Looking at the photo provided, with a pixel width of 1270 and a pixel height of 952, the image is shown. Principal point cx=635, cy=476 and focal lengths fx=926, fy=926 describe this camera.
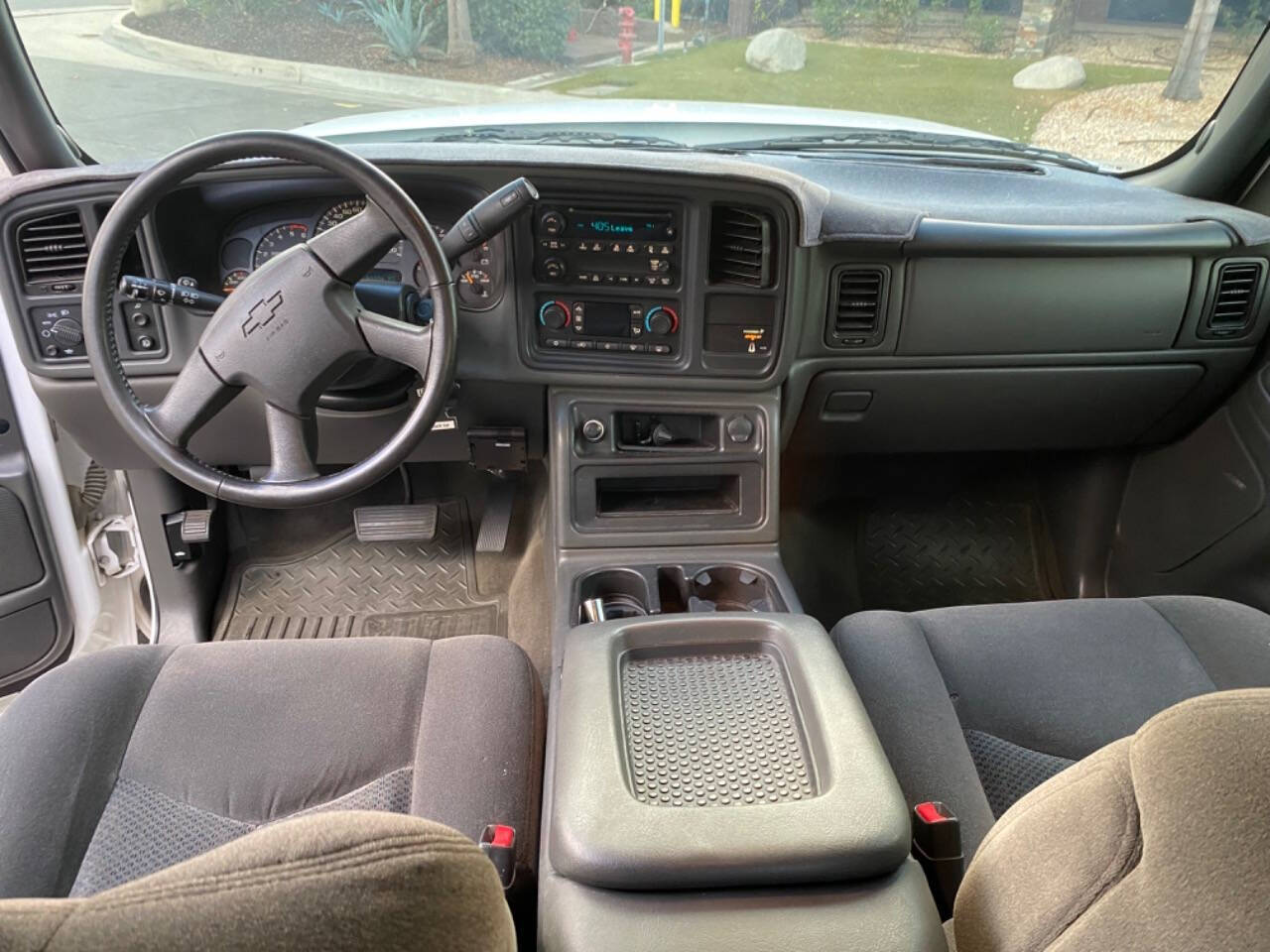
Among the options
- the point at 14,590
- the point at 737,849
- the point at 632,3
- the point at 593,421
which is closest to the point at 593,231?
the point at 593,421

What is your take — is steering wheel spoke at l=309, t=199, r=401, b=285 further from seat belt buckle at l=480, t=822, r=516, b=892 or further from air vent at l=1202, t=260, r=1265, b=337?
air vent at l=1202, t=260, r=1265, b=337

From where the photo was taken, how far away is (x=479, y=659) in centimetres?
143

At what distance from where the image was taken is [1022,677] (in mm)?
1459

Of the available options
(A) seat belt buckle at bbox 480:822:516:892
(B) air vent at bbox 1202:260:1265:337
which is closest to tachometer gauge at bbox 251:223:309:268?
(A) seat belt buckle at bbox 480:822:516:892

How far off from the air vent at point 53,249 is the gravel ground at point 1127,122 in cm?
203

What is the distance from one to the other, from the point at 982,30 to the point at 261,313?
5.30 feet

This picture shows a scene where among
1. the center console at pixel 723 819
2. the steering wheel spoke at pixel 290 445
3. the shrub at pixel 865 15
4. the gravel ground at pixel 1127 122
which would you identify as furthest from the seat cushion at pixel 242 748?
the gravel ground at pixel 1127 122

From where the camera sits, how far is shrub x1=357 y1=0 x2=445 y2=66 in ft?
6.43

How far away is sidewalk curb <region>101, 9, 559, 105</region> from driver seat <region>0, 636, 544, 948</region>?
1.32 meters

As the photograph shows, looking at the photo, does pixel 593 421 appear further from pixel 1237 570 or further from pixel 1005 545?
pixel 1237 570

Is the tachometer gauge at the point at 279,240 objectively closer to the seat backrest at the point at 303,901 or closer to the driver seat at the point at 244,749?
the driver seat at the point at 244,749

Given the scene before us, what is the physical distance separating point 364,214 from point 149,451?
1.64 ft

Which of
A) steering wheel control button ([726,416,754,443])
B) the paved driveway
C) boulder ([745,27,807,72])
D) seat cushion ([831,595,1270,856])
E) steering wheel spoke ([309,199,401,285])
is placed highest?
boulder ([745,27,807,72])

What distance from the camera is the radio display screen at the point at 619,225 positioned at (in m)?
1.68
